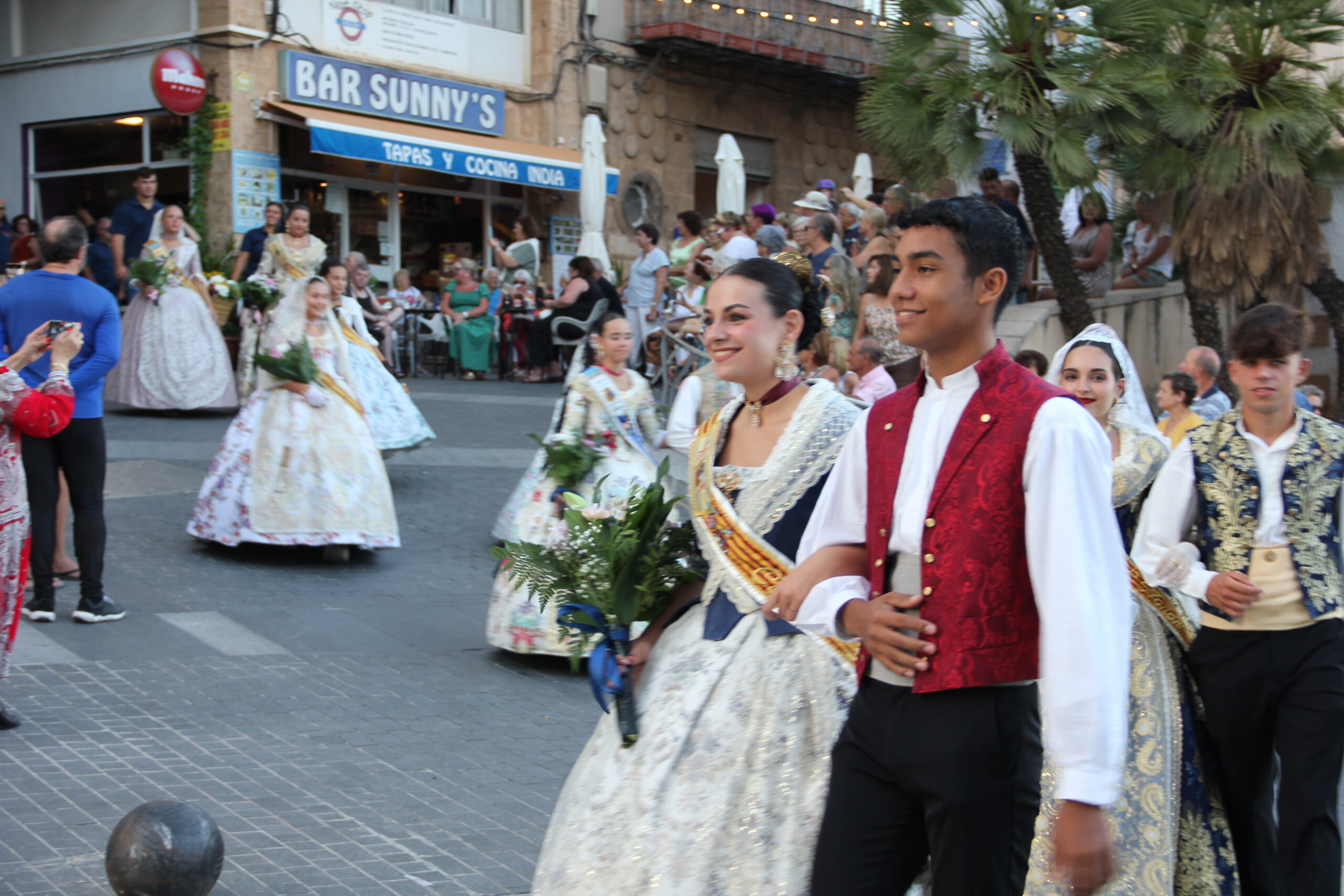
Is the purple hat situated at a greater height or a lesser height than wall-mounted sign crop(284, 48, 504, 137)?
lesser

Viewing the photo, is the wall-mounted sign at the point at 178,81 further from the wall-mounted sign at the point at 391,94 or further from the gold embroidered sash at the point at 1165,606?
the gold embroidered sash at the point at 1165,606

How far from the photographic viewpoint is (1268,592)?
3.91m

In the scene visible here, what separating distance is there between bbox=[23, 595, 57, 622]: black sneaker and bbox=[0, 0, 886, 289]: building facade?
12.2m

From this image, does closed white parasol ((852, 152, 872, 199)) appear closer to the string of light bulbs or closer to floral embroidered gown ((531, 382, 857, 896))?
the string of light bulbs

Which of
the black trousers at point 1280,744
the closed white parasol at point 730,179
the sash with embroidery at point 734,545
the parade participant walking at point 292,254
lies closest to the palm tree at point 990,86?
the parade participant walking at point 292,254

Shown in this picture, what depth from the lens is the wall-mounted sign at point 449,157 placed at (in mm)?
19000

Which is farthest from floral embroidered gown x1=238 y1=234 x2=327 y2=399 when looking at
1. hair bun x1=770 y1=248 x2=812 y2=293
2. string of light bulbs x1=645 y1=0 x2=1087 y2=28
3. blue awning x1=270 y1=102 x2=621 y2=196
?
string of light bulbs x1=645 y1=0 x2=1087 y2=28

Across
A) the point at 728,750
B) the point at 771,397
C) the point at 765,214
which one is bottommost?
the point at 728,750

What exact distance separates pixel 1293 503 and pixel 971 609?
2.07m

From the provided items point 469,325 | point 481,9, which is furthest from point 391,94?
point 469,325

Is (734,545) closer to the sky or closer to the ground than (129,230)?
closer to the ground

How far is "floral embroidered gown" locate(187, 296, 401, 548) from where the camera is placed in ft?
27.6

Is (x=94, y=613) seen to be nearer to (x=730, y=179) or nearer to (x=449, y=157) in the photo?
(x=730, y=179)

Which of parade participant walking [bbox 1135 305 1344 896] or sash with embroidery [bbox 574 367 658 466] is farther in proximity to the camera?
sash with embroidery [bbox 574 367 658 466]
